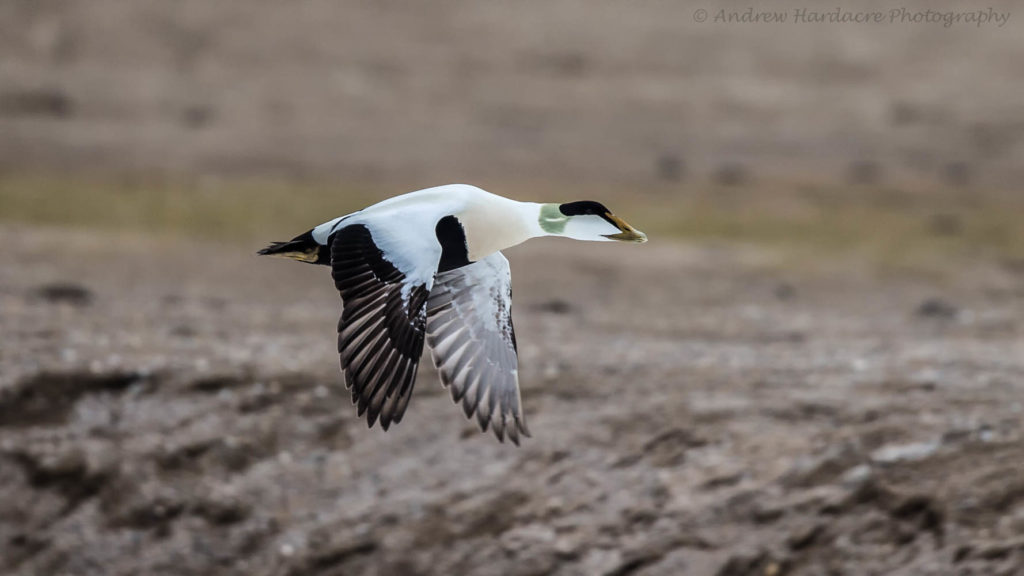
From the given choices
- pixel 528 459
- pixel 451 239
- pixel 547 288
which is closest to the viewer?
pixel 451 239

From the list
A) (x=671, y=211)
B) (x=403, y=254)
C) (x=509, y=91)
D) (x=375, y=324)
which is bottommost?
(x=375, y=324)

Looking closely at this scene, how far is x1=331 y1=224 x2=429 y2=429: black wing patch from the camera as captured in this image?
456 centimetres

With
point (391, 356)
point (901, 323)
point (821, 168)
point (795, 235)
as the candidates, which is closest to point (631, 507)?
point (391, 356)

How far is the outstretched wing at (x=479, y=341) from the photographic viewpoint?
5477 millimetres

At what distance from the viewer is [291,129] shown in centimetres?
1947

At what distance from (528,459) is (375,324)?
3.20m

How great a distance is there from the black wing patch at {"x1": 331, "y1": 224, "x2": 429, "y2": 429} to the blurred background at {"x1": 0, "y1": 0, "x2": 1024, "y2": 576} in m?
2.80

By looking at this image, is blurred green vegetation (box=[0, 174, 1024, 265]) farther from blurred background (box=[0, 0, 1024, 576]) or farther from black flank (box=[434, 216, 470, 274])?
black flank (box=[434, 216, 470, 274])

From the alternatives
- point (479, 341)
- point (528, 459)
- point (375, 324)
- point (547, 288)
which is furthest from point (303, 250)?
point (547, 288)

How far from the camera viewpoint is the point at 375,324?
4.59 meters

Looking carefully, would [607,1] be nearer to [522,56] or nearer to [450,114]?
[522,56]

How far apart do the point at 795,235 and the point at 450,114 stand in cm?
642

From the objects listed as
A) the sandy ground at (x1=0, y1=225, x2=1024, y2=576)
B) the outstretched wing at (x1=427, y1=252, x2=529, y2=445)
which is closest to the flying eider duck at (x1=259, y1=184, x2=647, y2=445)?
the outstretched wing at (x1=427, y1=252, x2=529, y2=445)

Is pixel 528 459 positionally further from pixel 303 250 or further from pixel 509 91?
pixel 509 91
